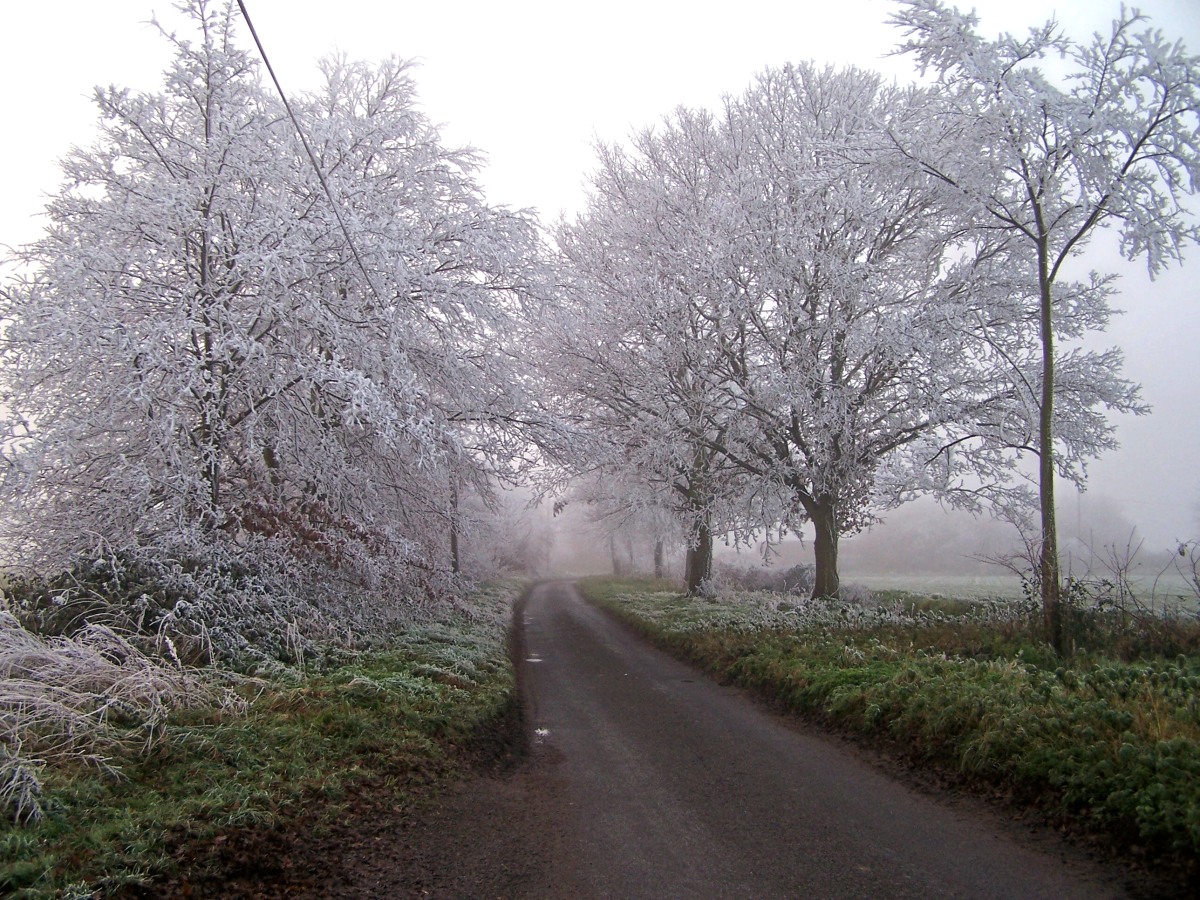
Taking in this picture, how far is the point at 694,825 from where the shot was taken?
5090 millimetres

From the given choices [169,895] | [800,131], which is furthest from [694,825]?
[800,131]

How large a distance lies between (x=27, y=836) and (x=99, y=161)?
10.0 meters

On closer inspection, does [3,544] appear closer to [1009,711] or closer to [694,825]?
[694,825]

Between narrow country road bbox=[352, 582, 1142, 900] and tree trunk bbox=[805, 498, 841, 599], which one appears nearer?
narrow country road bbox=[352, 582, 1142, 900]

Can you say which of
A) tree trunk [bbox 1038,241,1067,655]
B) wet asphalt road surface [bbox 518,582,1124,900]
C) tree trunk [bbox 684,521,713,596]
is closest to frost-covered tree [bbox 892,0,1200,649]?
tree trunk [bbox 1038,241,1067,655]

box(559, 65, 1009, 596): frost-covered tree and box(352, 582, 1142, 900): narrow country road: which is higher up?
box(559, 65, 1009, 596): frost-covered tree

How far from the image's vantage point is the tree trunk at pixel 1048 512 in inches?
342

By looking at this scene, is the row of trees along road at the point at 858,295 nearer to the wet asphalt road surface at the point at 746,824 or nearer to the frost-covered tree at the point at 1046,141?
the frost-covered tree at the point at 1046,141

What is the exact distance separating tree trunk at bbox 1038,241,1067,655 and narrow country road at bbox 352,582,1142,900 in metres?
3.78

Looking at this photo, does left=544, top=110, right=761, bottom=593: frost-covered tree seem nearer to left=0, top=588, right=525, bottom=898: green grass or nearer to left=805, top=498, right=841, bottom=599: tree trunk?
left=805, top=498, right=841, bottom=599: tree trunk

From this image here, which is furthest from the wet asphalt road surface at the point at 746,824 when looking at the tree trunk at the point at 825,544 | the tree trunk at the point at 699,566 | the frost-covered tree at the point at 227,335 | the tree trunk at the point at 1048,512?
the tree trunk at the point at 699,566

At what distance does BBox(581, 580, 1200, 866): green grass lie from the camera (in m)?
4.31

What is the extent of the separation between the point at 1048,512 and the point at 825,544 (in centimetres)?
600

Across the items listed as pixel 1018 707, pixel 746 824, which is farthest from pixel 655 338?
pixel 746 824
